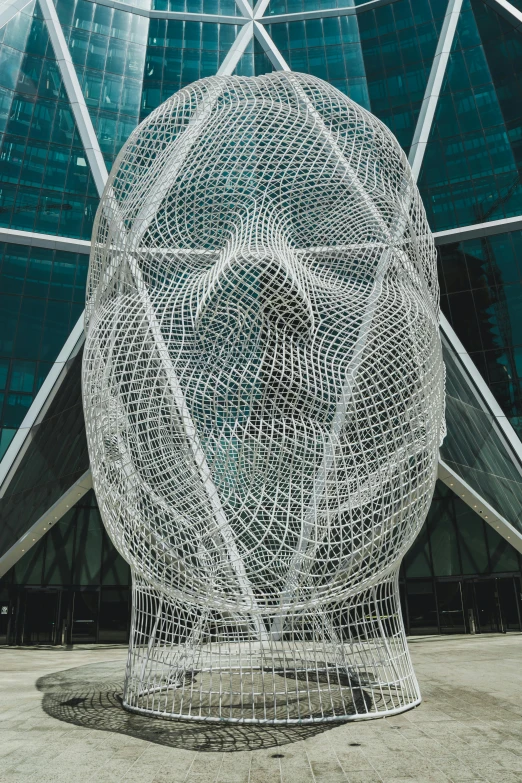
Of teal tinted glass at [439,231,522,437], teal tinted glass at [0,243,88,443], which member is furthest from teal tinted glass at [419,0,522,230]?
teal tinted glass at [0,243,88,443]

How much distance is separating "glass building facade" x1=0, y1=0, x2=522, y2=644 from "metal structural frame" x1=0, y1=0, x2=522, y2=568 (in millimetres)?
79

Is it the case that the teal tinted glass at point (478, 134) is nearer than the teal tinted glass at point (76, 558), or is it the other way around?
the teal tinted glass at point (76, 558)

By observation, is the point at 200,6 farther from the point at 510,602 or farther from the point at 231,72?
the point at 510,602

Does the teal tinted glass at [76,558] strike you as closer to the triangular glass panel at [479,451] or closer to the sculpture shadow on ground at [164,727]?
the triangular glass panel at [479,451]

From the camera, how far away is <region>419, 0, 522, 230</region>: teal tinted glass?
25.3 metres

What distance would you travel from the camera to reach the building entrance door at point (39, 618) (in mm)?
22219

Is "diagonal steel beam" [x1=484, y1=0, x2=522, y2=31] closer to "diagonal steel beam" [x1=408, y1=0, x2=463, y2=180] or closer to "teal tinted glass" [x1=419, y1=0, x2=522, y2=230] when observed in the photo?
"teal tinted glass" [x1=419, y1=0, x2=522, y2=230]

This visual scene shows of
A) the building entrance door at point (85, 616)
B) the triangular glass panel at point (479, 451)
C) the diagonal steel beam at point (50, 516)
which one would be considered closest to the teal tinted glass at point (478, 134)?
the triangular glass panel at point (479, 451)

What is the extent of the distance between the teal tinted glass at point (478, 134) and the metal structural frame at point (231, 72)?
48 cm

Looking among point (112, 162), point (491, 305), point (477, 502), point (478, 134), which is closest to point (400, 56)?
point (478, 134)

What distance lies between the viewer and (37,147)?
25688mm

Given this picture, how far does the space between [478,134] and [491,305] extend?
7.60m

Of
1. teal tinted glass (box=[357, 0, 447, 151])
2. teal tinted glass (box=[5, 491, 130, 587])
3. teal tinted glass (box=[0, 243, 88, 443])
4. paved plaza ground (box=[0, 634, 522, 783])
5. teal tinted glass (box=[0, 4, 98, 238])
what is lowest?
paved plaza ground (box=[0, 634, 522, 783])

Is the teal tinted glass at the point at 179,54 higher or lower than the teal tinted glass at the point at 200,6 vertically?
lower
